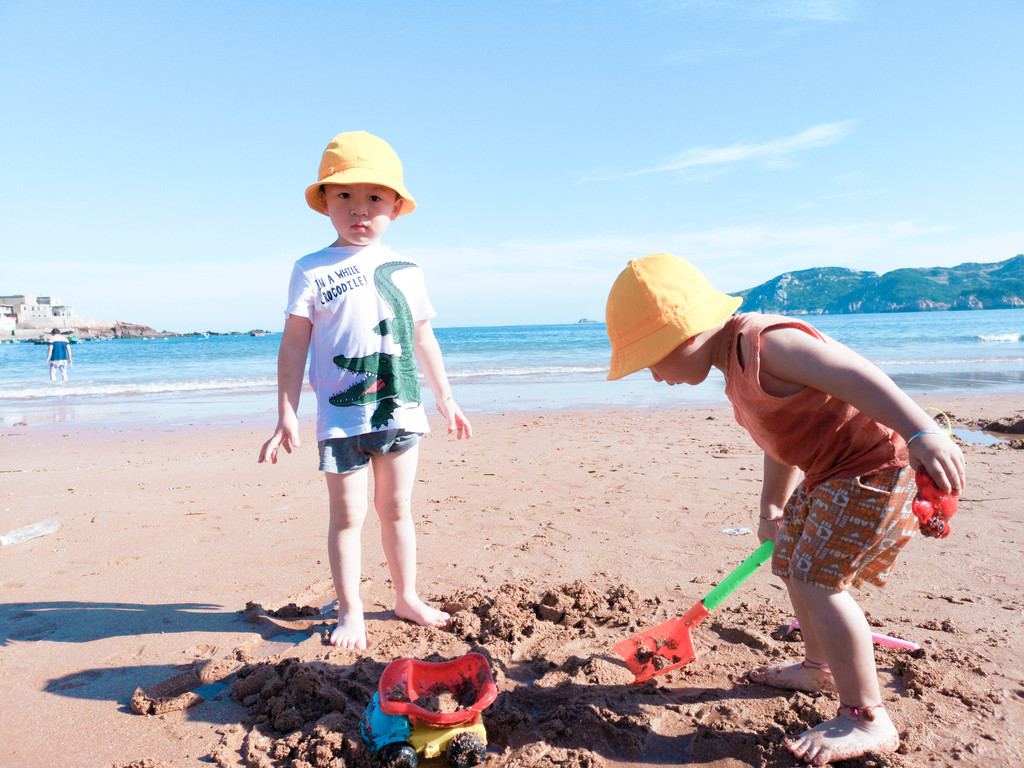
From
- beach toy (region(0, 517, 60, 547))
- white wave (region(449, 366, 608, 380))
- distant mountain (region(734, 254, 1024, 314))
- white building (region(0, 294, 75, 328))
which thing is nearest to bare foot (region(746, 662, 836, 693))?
beach toy (region(0, 517, 60, 547))

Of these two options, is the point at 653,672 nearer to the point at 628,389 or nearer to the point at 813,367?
the point at 813,367

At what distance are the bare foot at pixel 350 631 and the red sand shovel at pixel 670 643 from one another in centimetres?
97

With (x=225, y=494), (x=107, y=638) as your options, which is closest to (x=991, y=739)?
(x=107, y=638)

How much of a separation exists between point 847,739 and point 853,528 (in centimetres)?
56

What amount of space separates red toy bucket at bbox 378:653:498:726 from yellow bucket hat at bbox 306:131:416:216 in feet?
5.55

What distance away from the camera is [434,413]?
934 cm

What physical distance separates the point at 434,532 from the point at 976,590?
8.75 ft

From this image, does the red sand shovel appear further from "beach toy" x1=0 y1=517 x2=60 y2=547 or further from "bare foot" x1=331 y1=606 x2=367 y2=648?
"beach toy" x1=0 y1=517 x2=60 y2=547

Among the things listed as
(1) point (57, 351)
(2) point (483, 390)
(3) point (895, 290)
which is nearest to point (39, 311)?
(1) point (57, 351)

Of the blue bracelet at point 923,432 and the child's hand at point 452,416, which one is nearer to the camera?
the blue bracelet at point 923,432

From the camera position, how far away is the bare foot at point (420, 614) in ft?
8.30

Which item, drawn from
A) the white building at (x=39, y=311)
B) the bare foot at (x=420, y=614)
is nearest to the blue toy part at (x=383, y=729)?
the bare foot at (x=420, y=614)

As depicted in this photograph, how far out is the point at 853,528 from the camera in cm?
168

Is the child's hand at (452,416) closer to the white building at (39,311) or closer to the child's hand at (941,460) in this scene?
the child's hand at (941,460)
